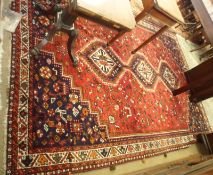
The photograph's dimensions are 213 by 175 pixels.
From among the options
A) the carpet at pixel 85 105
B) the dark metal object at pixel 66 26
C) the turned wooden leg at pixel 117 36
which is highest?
the turned wooden leg at pixel 117 36

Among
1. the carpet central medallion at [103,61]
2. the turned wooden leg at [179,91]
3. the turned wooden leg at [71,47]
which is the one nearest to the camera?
the turned wooden leg at [71,47]

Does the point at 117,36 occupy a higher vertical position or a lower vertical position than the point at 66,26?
higher

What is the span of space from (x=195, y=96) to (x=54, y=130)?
8.54 ft

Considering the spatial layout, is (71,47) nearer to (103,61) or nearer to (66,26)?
(66,26)

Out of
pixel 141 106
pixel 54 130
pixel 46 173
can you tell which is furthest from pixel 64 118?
pixel 141 106

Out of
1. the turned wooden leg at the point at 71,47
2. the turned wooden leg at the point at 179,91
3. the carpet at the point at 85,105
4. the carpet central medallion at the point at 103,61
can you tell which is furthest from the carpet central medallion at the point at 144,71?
the turned wooden leg at the point at 71,47

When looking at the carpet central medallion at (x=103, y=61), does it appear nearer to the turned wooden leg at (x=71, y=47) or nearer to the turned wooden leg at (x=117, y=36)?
the turned wooden leg at (x=117, y=36)

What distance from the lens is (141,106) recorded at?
292 cm

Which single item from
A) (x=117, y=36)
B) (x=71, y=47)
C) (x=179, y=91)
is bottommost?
(x=179, y=91)

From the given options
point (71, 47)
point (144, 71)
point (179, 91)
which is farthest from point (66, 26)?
point (179, 91)

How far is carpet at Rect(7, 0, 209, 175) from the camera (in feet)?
6.04

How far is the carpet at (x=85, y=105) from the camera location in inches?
72.4

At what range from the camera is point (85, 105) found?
2.30 m

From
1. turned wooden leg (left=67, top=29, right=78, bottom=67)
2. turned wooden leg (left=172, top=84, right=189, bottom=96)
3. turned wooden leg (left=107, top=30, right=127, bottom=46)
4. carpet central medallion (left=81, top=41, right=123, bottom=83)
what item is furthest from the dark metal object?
turned wooden leg (left=172, top=84, right=189, bottom=96)
